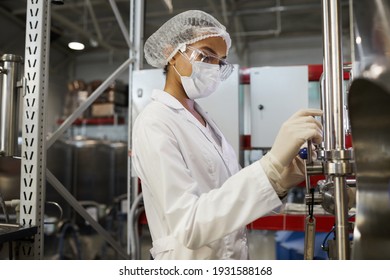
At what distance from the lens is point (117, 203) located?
286 cm

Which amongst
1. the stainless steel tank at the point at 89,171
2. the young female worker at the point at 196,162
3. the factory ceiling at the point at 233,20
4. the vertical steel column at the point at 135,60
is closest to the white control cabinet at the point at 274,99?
the young female worker at the point at 196,162

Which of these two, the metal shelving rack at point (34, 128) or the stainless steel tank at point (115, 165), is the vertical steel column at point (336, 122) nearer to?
the metal shelving rack at point (34, 128)

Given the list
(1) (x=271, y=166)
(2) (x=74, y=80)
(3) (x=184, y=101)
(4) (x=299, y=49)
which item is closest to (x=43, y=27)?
(3) (x=184, y=101)

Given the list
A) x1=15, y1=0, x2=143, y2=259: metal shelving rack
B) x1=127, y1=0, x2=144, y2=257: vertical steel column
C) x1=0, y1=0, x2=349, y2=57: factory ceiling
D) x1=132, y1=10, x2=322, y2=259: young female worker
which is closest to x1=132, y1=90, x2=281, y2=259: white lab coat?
x1=132, y1=10, x2=322, y2=259: young female worker

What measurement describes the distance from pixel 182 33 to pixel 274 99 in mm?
564

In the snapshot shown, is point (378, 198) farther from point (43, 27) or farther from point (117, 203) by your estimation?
point (117, 203)

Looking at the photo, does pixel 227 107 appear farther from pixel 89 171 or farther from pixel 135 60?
pixel 89 171

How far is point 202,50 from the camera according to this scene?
803mm

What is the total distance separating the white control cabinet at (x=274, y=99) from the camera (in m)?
1.25

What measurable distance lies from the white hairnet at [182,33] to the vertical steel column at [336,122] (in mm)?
363

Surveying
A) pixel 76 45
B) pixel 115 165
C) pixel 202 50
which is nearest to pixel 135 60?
pixel 202 50

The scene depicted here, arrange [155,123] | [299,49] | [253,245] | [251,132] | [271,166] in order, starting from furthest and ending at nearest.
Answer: [299,49] < [253,245] < [251,132] < [155,123] < [271,166]

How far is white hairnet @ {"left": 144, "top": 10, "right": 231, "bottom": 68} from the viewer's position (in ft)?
2.70

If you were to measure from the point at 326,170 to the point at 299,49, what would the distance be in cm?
253
